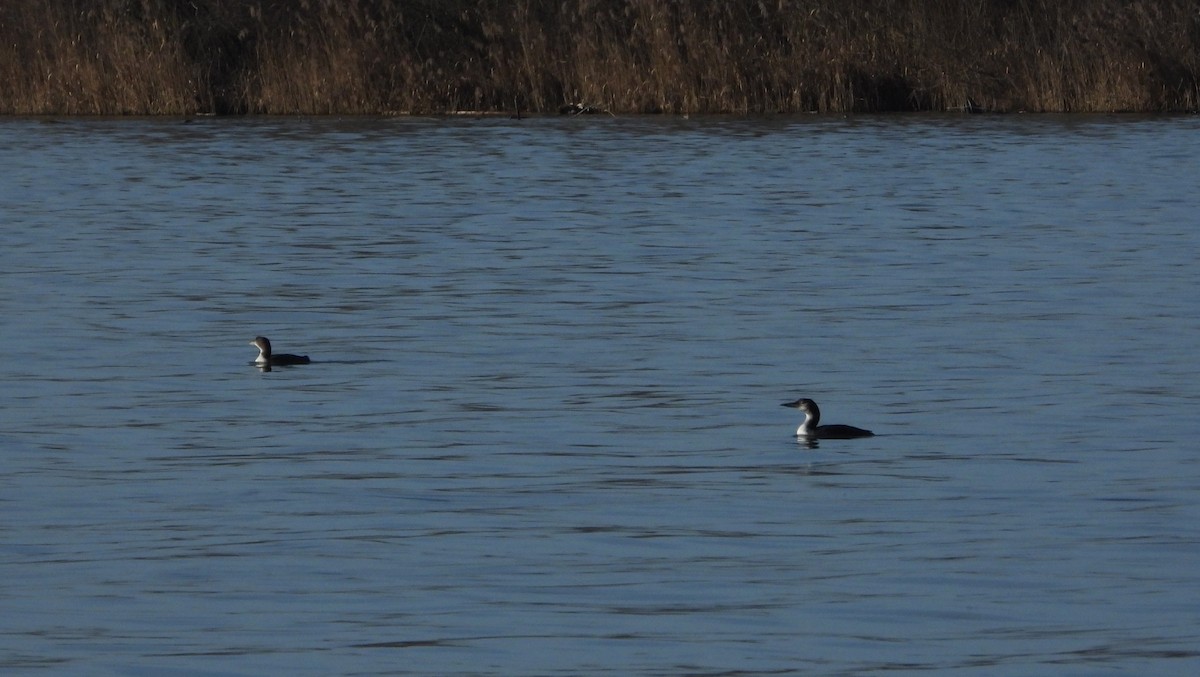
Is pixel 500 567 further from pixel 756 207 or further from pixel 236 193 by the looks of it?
pixel 236 193

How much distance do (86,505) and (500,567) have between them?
1.73 metres

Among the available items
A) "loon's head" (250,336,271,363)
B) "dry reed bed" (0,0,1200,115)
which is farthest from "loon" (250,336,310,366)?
"dry reed bed" (0,0,1200,115)

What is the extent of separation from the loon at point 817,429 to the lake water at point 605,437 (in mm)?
64

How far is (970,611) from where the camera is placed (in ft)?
19.2

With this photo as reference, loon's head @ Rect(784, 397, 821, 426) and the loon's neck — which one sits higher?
loon's head @ Rect(784, 397, 821, 426)

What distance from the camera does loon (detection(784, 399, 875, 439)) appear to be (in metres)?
8.30

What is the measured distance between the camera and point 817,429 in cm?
832

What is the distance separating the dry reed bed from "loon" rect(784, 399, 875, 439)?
696 inches

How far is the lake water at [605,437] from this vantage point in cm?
570

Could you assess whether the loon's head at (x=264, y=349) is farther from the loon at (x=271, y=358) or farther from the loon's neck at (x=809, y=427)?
the loon's neck at (x=809, y=427)

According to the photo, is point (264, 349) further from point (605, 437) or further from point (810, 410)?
point (810, 410)

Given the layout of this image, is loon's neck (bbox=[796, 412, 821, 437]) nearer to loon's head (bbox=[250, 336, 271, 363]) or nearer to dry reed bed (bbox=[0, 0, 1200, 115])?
loon's head (bbox=[250, 336, 271, 363])

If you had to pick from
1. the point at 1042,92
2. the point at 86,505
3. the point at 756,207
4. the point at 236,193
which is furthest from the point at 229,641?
the point at 1042,92

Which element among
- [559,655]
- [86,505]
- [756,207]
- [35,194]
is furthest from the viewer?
[35,194]
